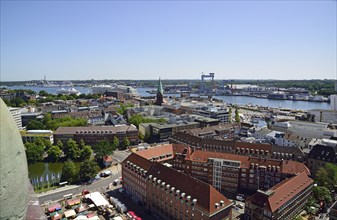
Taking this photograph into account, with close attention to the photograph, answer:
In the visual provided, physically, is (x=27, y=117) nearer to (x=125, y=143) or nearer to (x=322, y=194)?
(x=125, y=143)

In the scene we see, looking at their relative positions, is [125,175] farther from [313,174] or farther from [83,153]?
[313,174]

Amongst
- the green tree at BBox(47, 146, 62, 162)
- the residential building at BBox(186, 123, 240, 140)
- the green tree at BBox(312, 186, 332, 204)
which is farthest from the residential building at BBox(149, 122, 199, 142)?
the green tree at BBox(312, 186, 332, 204)

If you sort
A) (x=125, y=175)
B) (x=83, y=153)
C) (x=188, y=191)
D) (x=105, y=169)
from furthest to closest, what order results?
1. (x=83, y=153)
2. (x=105, y=169)
3. (x=125, y=175)
4. (x=188, y=191)

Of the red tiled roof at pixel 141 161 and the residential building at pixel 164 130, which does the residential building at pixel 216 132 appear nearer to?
the residential building at pixel 164 130

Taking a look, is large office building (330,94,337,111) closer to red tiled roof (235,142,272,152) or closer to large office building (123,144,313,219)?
red tiled roof (235,142,272,152)

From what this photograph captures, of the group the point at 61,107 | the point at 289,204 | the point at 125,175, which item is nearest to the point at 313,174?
the point at 289,204

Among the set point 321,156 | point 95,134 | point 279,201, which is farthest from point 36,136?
point 321,156
